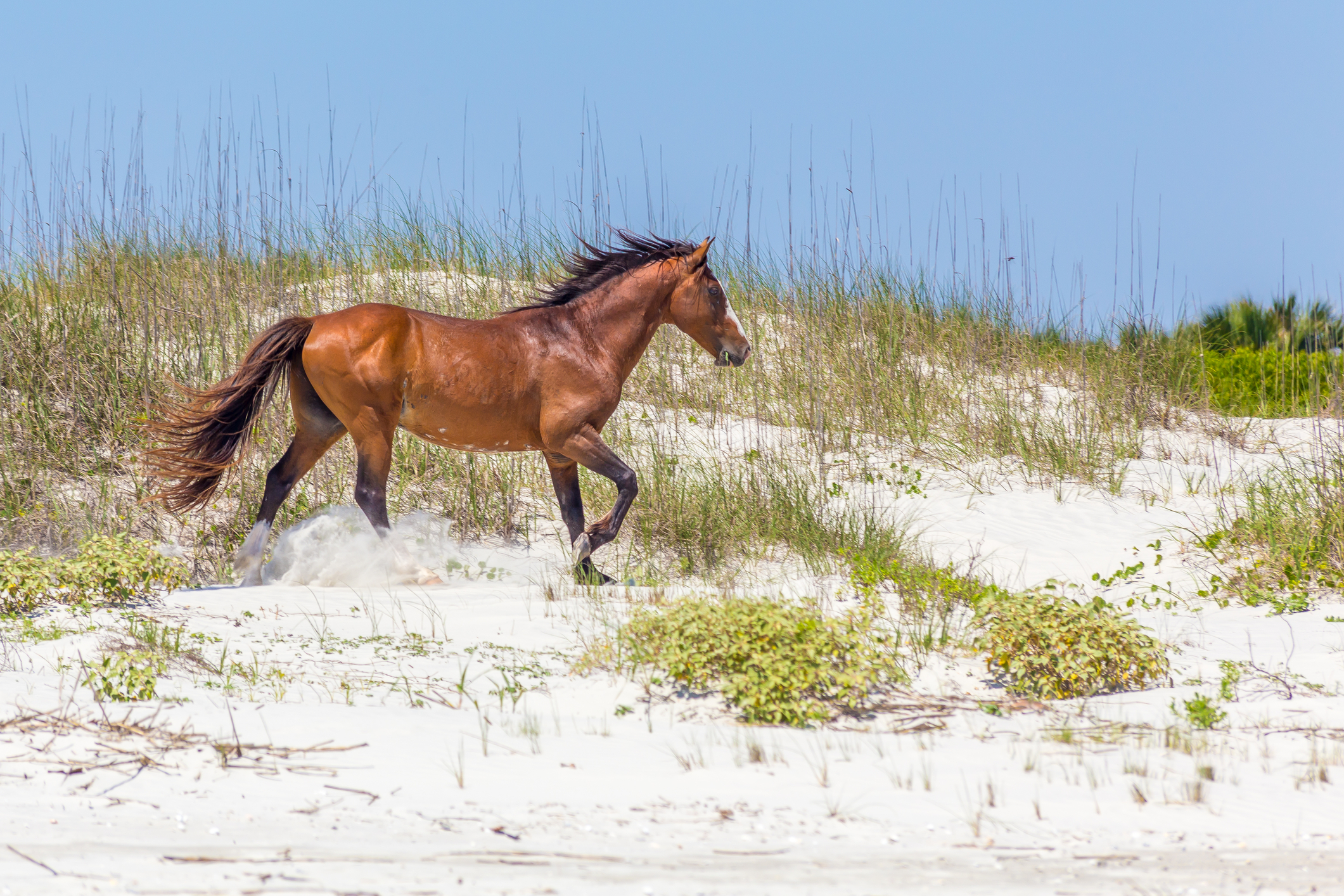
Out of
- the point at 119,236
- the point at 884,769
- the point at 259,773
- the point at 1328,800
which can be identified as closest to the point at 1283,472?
the point at 1328,800

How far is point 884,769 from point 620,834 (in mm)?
1017

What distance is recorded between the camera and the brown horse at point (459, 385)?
21.9ft

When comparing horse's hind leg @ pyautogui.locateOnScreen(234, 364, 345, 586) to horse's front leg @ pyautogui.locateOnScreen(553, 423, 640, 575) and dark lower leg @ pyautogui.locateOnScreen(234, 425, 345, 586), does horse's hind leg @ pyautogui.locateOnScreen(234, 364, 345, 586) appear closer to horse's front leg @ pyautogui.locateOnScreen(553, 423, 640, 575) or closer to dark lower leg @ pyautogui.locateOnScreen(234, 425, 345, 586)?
dark lower leg @ pyautogui.locateOnScreen(234, 425, 345, 586)

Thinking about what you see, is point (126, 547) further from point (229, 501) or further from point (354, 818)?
point (354, 818)

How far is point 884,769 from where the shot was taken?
366 centimetres

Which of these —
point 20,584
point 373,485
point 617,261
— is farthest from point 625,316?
point 20,584

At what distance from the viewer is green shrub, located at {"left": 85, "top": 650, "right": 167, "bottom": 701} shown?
4078mm

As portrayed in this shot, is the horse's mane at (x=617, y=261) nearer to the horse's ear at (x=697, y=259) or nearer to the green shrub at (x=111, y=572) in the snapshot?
the horse's ear at (x=697, y=259)

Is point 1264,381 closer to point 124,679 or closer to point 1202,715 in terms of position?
point 1202,715

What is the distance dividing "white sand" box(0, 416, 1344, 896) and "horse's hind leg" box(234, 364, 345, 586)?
1.06 meters

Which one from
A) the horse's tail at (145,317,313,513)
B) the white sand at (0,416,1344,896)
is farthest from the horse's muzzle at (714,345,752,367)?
the horse's tail at (145,317,313,513)

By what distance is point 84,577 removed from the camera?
579 centimetres

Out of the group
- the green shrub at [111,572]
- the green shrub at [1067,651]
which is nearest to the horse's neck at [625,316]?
the green shrub at [111,572]

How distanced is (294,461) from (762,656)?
373 cm
